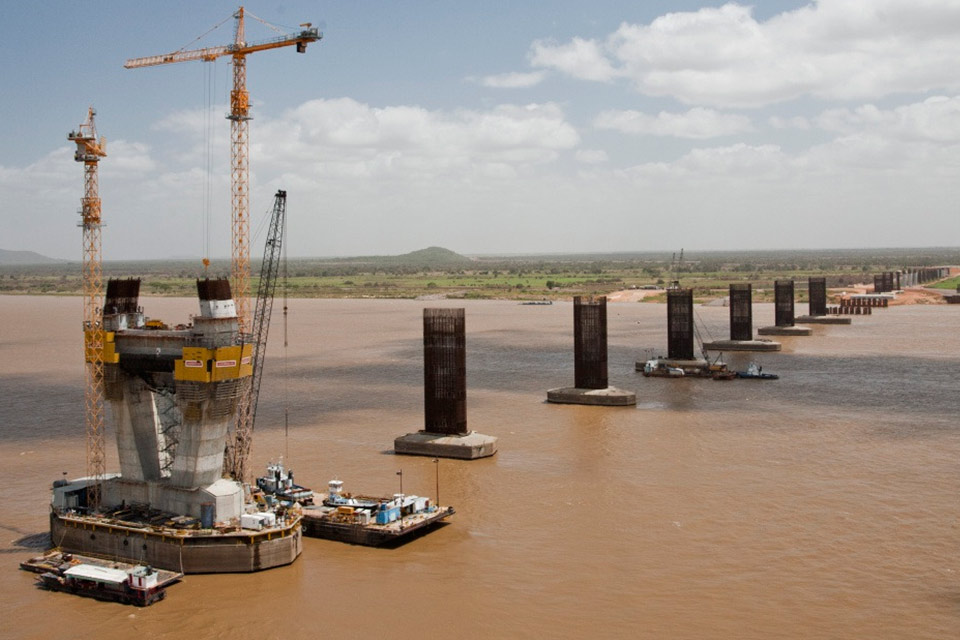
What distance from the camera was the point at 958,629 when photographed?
82.7ft

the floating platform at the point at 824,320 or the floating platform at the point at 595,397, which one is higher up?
the floating platform at the point at 824,320

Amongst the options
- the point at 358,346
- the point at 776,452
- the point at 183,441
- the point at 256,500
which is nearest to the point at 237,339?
the point at 183,441

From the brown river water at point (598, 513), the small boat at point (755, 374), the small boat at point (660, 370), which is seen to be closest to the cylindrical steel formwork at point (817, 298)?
the brown river water at point (598, 513)

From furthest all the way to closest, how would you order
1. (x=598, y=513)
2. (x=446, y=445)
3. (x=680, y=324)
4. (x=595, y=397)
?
(x=680, y=324) → (x=595, y=397) → (x=446, y=445) → (x=598, y=513)

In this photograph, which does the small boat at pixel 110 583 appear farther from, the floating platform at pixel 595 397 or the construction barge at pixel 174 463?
the floating platform at pixel 595 397

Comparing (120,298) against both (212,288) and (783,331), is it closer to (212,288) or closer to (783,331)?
(212,288)

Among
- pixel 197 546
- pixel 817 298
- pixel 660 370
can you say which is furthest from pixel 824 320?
pixel 197 546

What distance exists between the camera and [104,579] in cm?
2847

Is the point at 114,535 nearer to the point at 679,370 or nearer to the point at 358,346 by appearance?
the point at 679,370

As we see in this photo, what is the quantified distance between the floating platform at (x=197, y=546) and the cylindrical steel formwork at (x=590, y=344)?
1204 inches

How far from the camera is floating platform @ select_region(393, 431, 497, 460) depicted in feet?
144

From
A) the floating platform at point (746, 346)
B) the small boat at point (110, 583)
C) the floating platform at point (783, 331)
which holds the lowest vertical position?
the small boat at point (110, 583)

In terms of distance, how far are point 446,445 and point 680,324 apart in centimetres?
3757

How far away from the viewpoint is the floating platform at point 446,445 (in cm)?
4400
